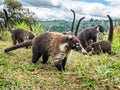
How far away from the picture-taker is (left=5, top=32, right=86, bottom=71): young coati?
20.0 feet

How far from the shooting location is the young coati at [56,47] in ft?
20.0

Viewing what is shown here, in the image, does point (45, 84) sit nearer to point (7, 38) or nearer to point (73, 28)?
point (73, 28)

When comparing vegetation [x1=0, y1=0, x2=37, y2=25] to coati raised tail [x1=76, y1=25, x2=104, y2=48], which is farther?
vegetation [x1=0, y1=0, x2=37, y2=25]

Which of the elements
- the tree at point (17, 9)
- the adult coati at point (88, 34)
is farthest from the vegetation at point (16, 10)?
the adult coati at point (88, 34)

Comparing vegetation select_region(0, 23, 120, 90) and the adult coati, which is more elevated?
vegetation select_region(0, 23, 120, 90)

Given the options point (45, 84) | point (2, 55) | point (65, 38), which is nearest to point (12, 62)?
point (2, 55)

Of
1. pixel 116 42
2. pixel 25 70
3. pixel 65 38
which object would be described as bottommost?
pixel 116 42

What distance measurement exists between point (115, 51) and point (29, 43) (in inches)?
130

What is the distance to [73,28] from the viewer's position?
11.2m

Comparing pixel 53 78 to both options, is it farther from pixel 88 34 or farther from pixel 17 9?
pixel 17 9

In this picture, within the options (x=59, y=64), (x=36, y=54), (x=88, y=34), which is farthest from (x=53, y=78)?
(x=88, y=34)

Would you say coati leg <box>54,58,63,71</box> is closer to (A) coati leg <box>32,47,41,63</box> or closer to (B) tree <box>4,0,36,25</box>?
(A) coati leg <box>32,47,41,63</box>

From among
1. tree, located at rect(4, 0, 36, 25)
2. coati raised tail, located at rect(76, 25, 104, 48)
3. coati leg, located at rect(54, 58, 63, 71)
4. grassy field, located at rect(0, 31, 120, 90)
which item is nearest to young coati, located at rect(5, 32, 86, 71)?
coati leg, located at rect(54, 58, 63, 71)

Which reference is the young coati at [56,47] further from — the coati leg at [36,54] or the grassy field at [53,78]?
the grassy field at [53,78]
